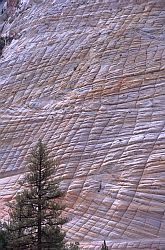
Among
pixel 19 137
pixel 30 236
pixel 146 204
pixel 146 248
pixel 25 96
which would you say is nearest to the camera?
pixel 30 236

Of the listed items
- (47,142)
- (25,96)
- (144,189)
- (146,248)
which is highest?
(25,96)

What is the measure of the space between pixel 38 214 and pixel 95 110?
10897 millimetres

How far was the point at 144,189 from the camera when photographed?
17984 mm

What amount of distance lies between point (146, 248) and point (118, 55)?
10.6 metres

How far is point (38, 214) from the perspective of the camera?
11625 mm

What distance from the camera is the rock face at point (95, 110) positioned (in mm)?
17620

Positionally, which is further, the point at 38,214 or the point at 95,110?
the point at 95,110

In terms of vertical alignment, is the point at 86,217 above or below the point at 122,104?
below

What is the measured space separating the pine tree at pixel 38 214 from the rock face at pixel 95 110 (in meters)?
4.64

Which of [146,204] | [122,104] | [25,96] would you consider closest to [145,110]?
[122,104]

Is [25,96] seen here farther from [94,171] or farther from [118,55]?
[94,171]

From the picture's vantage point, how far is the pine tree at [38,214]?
11.7 m

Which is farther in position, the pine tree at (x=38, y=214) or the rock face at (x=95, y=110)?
the rock face at (x=95, y=110)

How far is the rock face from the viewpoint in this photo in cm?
1762
